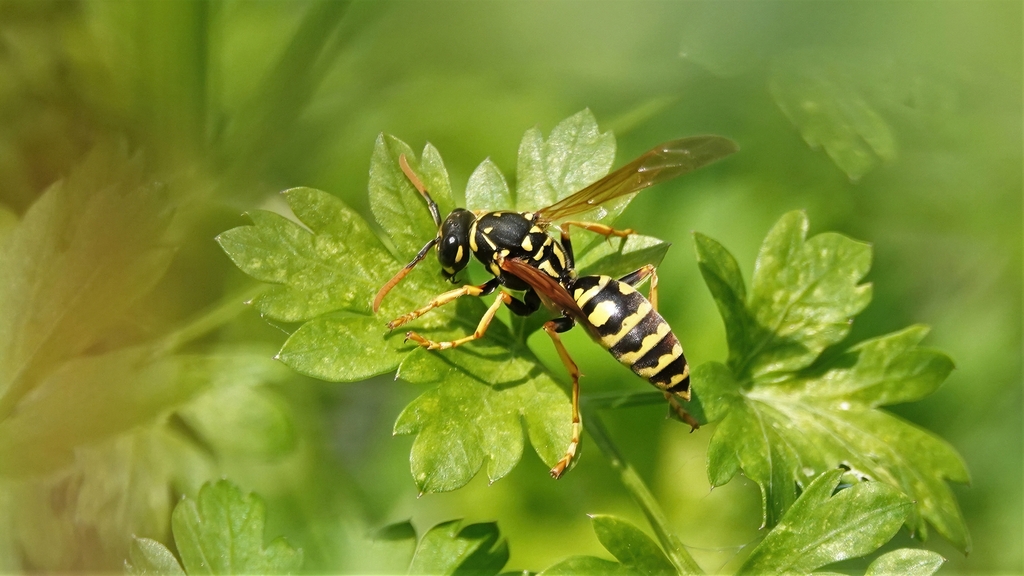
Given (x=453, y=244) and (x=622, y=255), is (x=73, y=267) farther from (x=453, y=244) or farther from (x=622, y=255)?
(x=622, y=255)

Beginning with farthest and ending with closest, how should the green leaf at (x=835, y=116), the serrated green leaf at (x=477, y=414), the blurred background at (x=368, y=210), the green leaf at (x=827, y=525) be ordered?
the green leaf at (x=835, y=116)
the blurred background at (x=368, y=210)
the green leaf at (x=827, y=525)
the serrated green leaf at (x=477, y=414)

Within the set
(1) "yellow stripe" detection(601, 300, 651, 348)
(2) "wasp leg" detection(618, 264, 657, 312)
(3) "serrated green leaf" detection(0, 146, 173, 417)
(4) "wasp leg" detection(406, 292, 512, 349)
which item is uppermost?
(3) "serrated green leaf" detection(0, 146, 173, 417)

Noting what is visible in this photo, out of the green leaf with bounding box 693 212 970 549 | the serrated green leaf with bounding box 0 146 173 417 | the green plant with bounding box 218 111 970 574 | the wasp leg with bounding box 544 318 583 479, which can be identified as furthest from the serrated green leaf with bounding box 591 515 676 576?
the serrated green leaf with bounding box 0 146 173 417

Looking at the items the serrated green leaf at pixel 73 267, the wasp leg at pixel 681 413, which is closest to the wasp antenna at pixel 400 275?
the wasp leg at pixel 681 413

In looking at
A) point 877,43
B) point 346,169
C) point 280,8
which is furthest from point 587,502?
point 280,8

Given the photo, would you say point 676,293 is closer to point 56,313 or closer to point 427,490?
point 427,490

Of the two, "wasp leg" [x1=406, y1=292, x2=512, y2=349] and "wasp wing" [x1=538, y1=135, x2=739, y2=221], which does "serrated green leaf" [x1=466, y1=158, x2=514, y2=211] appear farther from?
"wasp leg" [x1=406, y1=292, x2=512, y2=349]

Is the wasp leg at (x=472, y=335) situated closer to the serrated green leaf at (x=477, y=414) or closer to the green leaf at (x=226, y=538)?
the serrated green leaf at (x=477, y=414)
